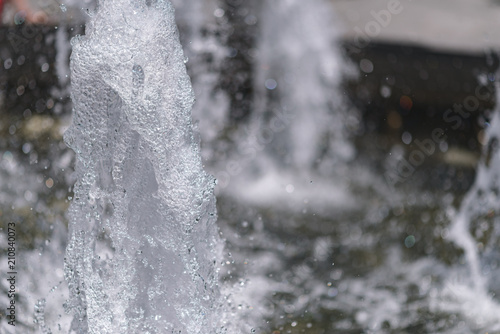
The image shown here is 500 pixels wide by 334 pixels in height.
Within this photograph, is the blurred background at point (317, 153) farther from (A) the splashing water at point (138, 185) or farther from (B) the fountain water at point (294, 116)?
(A) the splashing water at point (138, 185)

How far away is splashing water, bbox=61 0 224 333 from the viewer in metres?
2.21

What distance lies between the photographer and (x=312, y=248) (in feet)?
12.2

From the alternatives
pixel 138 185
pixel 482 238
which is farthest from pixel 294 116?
pixel 138 185

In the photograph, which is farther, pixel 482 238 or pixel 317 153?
pixel 317 153

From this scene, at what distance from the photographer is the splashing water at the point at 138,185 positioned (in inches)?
87.1

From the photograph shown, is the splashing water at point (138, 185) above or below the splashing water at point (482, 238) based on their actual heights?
below

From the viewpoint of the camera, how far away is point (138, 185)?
90.2 inches

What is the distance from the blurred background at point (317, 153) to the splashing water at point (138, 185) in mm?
345

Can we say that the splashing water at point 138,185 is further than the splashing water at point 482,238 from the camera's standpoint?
No

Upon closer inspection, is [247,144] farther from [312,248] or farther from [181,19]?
[312,248]

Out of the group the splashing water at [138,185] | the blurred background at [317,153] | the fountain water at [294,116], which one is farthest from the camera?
the fountain water at [294,116]

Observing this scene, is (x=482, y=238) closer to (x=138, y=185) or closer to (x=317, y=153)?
(x=317, y=153)

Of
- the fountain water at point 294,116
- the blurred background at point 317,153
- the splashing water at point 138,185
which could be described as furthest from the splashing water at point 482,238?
the splashing water at point 138,185

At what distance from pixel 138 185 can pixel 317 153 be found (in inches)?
107
